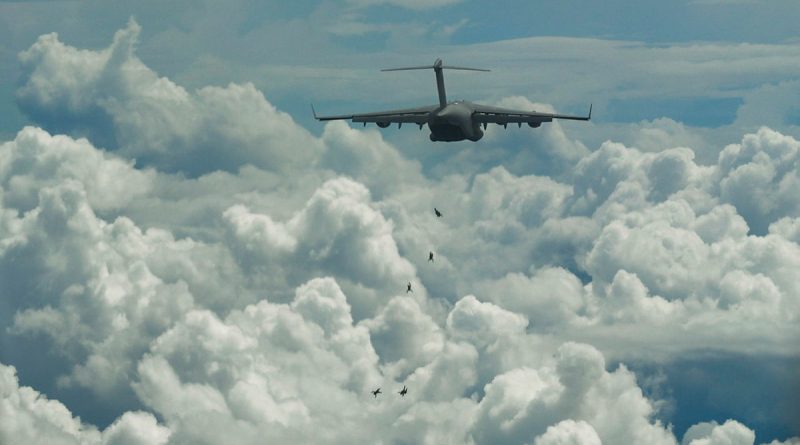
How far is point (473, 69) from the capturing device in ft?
542

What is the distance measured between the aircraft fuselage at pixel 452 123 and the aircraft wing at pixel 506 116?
4.54 m

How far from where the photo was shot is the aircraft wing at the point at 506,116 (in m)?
177

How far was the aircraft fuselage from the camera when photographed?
16688 centimetres

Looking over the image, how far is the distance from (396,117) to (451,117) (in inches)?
874

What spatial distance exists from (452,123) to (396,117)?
71.6 feet

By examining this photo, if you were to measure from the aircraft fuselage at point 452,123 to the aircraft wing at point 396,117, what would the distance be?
5261 mm

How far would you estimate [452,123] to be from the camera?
167125mm

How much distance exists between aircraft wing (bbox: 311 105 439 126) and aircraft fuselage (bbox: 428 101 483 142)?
5261 mm

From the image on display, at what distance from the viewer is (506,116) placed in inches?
7165

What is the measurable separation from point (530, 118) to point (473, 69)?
24.2 metres

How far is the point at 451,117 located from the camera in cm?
16650

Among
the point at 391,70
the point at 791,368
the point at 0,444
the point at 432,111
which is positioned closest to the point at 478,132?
the point at 432,111

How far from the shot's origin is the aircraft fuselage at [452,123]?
16688 cm

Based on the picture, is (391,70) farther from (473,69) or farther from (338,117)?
(338,117)
